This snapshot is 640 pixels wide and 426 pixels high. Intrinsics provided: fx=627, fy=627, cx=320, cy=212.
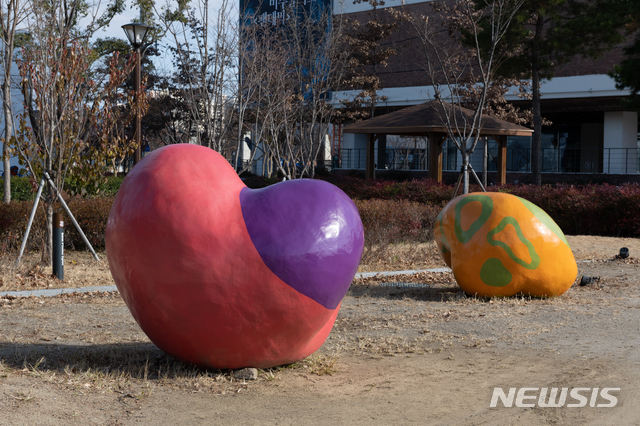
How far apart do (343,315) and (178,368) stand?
283cm

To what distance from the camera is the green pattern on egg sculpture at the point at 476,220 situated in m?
8.19

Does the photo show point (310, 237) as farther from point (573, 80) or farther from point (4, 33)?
point (573, 80)

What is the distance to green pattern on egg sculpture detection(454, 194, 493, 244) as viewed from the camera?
8.19 m

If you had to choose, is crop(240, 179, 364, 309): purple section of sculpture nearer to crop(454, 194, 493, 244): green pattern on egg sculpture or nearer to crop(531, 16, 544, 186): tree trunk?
crop(454, 194, 493, 244): green pattern on egg sculpture

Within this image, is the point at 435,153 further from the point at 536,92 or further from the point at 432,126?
the point at 536,92

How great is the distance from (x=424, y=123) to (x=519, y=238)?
13.7 metres

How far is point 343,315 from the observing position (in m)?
7.61

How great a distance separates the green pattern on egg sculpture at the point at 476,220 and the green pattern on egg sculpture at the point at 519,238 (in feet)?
0.67

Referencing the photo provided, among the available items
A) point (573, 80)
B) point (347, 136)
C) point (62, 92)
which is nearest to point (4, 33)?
point (62, 92)

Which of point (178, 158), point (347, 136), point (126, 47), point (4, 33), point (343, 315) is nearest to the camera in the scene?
point (178, 158)

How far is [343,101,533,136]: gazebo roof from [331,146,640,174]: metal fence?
10.8 metres

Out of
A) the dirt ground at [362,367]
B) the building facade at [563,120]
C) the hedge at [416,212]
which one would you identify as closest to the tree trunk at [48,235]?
the hedge at [416,212]

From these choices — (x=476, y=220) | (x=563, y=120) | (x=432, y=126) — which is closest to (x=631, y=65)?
(x=432, y=126)

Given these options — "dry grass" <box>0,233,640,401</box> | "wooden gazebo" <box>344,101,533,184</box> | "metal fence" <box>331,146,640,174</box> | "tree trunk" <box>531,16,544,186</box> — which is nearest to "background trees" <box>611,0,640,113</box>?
"tree trunk" <box>531,16,544,186</box>
